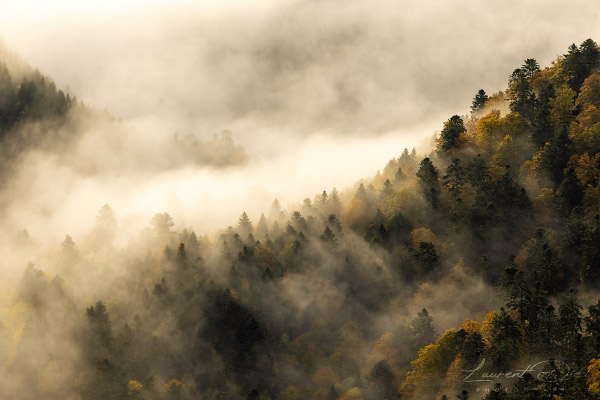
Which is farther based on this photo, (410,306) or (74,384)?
(74,384)

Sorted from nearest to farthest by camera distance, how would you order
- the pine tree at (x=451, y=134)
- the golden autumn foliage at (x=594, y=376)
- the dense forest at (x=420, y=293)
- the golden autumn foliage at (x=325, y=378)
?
the golden autumn foliage at (x=594, y=376)
the dense forest at (x=420, y=293)
the golden autumn foliage at (x=325, y=378)
the pine tree at (x=451, y=134)

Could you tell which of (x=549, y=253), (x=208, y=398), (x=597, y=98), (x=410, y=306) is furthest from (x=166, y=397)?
(x=597, y=98)

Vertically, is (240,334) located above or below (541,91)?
below

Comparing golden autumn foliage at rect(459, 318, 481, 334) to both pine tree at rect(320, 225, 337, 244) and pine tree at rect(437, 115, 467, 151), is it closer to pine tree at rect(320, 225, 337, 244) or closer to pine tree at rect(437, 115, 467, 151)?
pine tree at rect(437, 115, 467, 151)

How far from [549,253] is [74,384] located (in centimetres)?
10977

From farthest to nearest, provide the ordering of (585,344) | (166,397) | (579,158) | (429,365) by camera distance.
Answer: (166,397), (579,158), (429,365), (585,344)

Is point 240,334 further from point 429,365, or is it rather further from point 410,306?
point 429,365

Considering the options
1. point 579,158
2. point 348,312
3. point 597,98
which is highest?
point 597,98

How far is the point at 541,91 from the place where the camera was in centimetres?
18600

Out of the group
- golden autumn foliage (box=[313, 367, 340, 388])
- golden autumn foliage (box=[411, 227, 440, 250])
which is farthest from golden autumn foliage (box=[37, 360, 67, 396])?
golden autumn foliage (box=[411, 227, 440, 250])

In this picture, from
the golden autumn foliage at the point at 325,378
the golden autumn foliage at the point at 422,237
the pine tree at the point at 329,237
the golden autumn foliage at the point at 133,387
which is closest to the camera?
the golden autumn foliage at the point at 325,378

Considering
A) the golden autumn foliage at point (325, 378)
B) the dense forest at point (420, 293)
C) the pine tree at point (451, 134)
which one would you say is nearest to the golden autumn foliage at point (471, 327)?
the dense forest at point (420, 293)

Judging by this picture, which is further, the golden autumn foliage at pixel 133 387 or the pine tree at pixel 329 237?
the pine tree at pixel 329 237

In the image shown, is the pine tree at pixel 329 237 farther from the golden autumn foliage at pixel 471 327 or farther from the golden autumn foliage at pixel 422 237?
the golden autumn foliage at pixel 471 327
